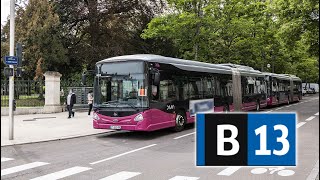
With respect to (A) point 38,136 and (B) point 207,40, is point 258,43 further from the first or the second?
(A) point 38,136

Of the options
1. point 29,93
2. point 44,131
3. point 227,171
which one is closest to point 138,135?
point 44,131

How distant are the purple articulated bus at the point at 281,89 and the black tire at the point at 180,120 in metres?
15.9

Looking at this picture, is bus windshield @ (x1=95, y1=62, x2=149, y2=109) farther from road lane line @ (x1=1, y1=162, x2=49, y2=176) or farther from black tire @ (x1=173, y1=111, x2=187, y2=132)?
road lane line @ (x1=1, y1=162, x2=49, y2=176)

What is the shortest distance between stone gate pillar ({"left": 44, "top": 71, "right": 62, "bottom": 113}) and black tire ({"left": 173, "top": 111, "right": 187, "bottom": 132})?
11.8m

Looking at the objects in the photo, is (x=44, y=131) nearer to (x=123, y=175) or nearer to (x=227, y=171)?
(x=123, y=175)

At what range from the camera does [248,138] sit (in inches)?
129

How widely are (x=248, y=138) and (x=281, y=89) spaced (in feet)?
107

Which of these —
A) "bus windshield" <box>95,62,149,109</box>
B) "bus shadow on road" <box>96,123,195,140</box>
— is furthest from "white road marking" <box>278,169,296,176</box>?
"bus shadow on road" <box>96,123,195,140</box>

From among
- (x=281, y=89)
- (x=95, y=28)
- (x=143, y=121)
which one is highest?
(x=95, y=28)

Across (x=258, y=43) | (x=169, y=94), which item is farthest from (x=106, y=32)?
(x=169, y=94)

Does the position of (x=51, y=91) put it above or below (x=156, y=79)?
below

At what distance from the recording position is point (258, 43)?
3412 centimetres

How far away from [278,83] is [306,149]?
2347cm

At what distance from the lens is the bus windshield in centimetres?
1328
